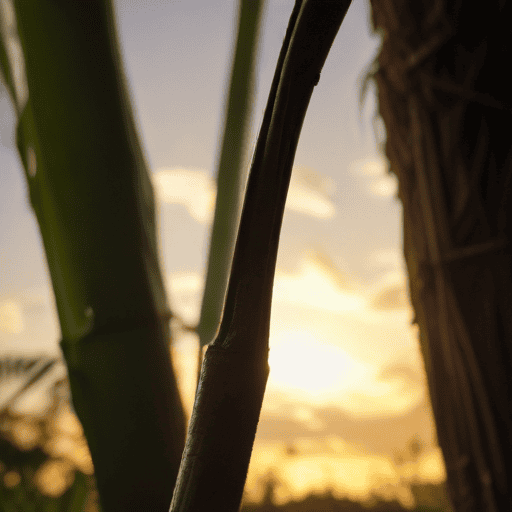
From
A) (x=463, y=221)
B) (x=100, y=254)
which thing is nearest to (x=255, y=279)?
(x=100, y=254)

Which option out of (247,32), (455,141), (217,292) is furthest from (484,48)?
(217,292)

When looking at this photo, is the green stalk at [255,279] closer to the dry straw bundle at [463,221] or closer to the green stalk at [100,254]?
the green stalk at [100,254]

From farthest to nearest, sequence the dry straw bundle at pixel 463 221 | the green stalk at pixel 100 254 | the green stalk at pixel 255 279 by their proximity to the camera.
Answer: the dry straw bundle at pixel 463 221 → the green stalk at pixel 100 254 → the green stalk at pixel 255 279

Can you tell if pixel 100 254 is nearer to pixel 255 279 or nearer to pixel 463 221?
pixel 255 279

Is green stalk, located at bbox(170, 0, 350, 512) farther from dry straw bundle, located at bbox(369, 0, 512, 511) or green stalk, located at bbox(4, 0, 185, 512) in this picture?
dry straw bundle, located at bbox(369, 0, 512, 511)

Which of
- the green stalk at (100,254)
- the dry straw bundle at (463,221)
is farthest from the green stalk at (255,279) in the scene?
the dry straw bundle at (463,221)

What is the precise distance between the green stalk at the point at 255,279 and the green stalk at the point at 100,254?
0.48 ft

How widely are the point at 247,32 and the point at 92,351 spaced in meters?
0.32

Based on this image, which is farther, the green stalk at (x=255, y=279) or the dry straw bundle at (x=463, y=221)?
the dry straw bundle at (x=463, y=221)

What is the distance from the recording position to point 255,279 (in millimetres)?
130

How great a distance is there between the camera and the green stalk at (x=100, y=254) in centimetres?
27

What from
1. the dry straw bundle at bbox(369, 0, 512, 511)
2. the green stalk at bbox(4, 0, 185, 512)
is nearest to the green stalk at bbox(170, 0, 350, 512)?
the green stalk at bbox(4, 0, 185, 512)

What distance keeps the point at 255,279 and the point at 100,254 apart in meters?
0.17

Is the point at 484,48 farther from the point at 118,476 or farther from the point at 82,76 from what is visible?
the point at 118,476
